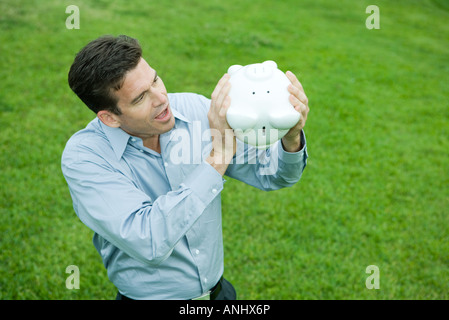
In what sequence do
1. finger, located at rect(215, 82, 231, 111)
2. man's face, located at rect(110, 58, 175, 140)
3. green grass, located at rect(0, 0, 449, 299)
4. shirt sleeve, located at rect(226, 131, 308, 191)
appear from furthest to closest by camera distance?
green grass, located at rect(0, 0, 449, 299) → shirt sleeve, located at rect(226, 131, 308, 191) → man's face, located at rect(110, 58, 175, 140) → finger, located at rect(215, 82, 231, 111)

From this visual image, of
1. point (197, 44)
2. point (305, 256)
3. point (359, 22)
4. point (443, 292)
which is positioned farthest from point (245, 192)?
point (359, 22)

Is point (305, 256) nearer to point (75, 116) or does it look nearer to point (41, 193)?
point (41, 193)

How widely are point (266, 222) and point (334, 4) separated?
9459 mm

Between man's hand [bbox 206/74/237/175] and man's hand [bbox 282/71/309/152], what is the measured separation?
278 mm

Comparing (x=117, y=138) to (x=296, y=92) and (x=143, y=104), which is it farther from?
(x=296, y=92)

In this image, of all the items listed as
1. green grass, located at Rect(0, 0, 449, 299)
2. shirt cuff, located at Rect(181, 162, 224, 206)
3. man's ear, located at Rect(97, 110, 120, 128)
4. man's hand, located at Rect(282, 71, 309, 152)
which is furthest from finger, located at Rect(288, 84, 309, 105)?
green grass, located at Rect(0, 0, 449, 299)

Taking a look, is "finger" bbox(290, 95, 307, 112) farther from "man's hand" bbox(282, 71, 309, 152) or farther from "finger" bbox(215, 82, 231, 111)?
"finger" bbox(215, 82, 231, 111)

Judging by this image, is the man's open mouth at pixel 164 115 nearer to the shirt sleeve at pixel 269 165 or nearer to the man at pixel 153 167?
the man at pixel 153 167

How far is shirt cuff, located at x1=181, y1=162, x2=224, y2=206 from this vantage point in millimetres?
1733

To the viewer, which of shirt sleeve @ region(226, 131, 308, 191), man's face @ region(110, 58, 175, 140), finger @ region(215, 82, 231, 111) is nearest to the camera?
finger @ region(215, 82, 231, 111)

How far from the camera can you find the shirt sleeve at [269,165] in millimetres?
2041

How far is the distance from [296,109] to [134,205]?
0.80m

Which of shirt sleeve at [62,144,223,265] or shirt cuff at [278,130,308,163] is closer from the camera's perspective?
shirt sleeve at [62,144,223,265]

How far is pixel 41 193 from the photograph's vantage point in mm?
4535
